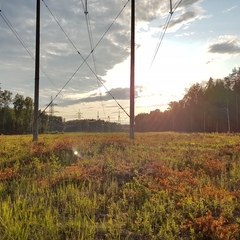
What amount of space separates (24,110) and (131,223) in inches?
4196

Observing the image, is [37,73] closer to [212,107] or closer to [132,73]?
[132,73]

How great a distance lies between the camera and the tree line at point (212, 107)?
76500mm

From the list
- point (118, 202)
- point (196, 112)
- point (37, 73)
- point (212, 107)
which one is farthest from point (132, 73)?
point (196, 112)

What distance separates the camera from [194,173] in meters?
10.5

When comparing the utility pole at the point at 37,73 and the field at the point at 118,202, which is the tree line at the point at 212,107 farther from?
the field at the point at 118,202

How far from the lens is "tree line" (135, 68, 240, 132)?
251 feet

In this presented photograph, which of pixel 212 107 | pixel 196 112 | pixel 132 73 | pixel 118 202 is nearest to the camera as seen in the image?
pixel 118 202

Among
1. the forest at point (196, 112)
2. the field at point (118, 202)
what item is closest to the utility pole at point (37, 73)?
the field at point (118, 202)

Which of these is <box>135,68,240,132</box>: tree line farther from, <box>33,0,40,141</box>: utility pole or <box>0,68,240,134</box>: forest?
<box>33,0,40,141</box>: utility pole

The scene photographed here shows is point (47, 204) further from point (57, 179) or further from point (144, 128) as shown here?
point (144, 128)

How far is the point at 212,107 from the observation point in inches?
3135

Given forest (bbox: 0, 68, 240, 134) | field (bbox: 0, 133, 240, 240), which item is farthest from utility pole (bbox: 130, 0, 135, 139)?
forest (bbox: 0, 68, 240, 134)

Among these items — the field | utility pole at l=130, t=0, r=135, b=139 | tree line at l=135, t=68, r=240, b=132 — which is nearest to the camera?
the field

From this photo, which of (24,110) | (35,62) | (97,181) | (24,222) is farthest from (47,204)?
(24,110)
